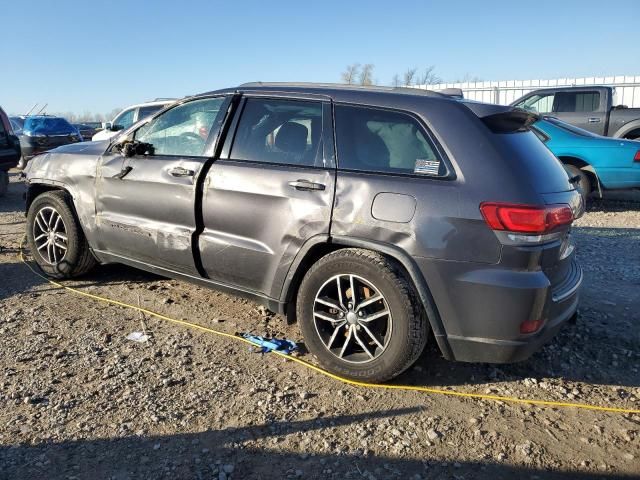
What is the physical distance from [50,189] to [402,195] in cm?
370

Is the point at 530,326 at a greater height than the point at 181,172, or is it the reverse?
the point at 181,172

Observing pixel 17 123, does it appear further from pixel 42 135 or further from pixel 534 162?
pixel 534 162

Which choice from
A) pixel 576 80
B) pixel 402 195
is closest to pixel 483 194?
pixel 402 195

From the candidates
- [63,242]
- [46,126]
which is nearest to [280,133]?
[63,242]

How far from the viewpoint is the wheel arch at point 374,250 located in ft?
9.95

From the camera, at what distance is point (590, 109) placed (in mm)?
11305

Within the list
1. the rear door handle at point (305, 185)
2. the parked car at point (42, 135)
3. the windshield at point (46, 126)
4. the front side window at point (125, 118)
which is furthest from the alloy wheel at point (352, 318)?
the windshield at point (46, 126)

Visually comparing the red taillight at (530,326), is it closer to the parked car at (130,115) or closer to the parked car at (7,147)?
the parked car at (7,147)

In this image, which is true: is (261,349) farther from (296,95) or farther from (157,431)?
(296,95)

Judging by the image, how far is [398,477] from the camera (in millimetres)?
2512

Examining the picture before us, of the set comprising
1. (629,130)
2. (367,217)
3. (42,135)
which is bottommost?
(367,217)

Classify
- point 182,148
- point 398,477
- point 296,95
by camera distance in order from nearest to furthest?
1. point 398,477
2. point 296,95
3. point 182,148

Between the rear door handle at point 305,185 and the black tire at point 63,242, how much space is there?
2.42m

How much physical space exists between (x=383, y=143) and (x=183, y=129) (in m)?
1.83
